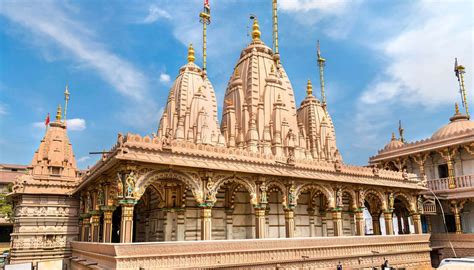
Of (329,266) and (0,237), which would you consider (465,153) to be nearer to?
(329,266)

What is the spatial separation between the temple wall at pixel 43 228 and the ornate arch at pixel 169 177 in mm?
12508

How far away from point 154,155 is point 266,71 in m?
17.6

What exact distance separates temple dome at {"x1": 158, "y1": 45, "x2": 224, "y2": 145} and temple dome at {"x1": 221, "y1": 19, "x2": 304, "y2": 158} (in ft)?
4.93

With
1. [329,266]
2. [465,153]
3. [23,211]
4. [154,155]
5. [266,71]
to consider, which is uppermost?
[266,71]

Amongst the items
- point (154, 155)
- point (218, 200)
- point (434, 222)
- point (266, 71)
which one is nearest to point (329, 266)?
point (218, 200)

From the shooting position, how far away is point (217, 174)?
55.1 feet

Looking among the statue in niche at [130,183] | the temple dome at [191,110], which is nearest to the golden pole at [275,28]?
the temple dome at [191,110]

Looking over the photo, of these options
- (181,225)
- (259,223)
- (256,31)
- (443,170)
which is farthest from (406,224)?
(181,225)

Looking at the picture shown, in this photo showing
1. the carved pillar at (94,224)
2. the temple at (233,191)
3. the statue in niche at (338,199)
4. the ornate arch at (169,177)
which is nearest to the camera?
the ornate arch at (169,177)

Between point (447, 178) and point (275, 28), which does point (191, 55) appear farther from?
point (447, 178)

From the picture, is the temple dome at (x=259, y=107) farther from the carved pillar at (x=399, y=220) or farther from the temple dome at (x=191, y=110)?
the carved pillar at (x=399, y=220)

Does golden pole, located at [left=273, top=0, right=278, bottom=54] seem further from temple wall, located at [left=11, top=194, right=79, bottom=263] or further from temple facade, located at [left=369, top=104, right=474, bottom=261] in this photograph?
temple wall, located at [left=11, top=194, right=79, bottom=263]

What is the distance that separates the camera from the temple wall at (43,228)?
22953 mm

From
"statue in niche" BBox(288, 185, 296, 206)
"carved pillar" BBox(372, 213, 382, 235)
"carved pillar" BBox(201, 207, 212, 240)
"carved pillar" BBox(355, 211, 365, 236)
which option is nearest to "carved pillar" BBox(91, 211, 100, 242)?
"carved pillar" BBox(201, 207, 212, 240)
